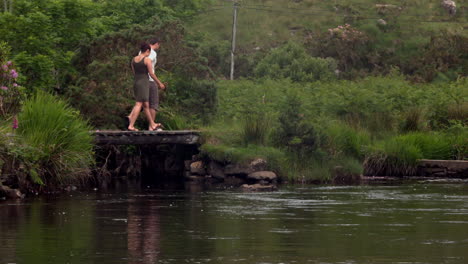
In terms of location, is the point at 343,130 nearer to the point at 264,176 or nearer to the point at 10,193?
the point at 264,176

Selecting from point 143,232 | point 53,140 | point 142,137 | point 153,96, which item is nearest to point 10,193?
point 53,140

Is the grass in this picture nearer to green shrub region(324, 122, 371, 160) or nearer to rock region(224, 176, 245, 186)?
green shrub region(324, 122, 371, 160)

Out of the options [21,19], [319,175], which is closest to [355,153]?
[319,175]

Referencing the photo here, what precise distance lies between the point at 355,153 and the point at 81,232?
1434 centimetres

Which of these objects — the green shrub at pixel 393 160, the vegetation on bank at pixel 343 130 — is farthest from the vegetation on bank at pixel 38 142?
the green shrub at pixel 393 160

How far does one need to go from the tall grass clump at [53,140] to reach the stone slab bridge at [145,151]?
2217mm

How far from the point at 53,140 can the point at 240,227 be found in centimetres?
775

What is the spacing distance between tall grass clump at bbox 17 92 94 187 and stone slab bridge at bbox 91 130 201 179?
222cm

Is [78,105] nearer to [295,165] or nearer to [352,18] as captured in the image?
[295,165]

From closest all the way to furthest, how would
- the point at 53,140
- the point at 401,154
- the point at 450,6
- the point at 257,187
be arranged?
the point at 53,140 < the point at 257,187 < the point at 401,154 < the point at 450,6

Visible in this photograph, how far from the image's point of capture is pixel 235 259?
12703mm

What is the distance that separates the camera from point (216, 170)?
27.9m

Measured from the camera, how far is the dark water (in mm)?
13125

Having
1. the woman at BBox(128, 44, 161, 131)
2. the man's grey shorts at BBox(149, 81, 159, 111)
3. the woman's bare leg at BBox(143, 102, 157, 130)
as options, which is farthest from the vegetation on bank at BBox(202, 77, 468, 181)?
the woman at BBox(128, 44, 161, 131)
